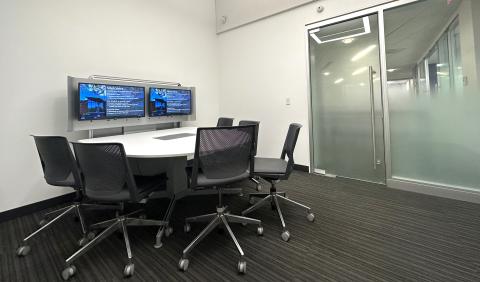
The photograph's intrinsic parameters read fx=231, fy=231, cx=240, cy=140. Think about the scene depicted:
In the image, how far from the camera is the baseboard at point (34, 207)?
2.45 meters

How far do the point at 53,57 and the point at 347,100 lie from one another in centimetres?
389

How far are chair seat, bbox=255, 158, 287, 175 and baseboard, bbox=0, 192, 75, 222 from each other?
2501mm

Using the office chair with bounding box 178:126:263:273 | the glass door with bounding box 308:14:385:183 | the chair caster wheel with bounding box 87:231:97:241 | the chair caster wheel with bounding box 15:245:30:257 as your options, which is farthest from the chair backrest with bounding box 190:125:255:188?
the glass door with bounding box 308:14:385:183

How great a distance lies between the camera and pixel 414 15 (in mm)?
2783

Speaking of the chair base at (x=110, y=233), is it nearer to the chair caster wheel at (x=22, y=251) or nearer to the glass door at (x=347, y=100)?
the chair caster wheel at (x=22, y=251)

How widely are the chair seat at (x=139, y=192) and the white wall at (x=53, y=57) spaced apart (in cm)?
164

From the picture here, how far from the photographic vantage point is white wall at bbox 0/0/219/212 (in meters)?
2.47

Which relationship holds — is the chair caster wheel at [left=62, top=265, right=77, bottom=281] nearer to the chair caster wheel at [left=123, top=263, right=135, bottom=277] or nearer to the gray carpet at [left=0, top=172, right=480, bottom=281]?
the gray carpet at [left=0, top=172, right=480, bottom=281]

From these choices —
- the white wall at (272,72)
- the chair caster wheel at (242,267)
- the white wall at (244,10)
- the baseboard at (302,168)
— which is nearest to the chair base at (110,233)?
the chair caster wheel at (242,267)

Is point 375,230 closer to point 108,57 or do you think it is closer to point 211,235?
point 211,235

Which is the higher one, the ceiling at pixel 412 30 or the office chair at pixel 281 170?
the ceiling at pixel 412 30

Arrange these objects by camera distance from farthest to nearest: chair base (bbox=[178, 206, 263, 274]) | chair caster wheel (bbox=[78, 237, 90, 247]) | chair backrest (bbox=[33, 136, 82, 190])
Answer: chair caster wheel (bbox=[78, 237, 90, 247]) → chair backrest (bbox=[33, 136, 82, 190]) → chair base (bbox=[178, 206, 263, 274])

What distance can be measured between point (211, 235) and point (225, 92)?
136 inches

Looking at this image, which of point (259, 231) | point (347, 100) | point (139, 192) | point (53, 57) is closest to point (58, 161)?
point (139, 192)
